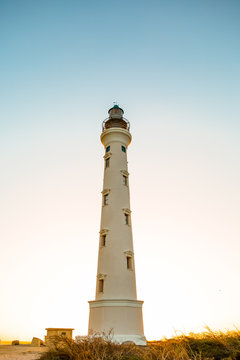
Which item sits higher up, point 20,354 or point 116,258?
point 116,258

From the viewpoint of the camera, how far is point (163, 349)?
7.50 meters

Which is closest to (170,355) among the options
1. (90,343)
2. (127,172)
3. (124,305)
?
(90,343)

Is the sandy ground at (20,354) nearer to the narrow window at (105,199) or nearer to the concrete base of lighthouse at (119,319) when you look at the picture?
the concrete base of lighthouse at (119,319)

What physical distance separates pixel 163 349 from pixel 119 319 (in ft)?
35.5

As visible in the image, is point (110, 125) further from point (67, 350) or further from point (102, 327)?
point (67, 350)

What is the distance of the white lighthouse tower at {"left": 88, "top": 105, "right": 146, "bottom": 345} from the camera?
17.4 m

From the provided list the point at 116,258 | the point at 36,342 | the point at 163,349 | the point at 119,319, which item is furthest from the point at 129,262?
the point at 163,349

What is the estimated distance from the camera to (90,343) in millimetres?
8352

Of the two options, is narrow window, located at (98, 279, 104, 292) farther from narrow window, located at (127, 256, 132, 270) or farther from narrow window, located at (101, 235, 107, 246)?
narrow window, located at (101, 235, 107, 246)

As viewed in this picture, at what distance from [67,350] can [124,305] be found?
10.3 m

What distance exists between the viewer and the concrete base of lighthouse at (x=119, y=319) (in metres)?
17.0

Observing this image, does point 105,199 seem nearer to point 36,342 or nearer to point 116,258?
point 116,258

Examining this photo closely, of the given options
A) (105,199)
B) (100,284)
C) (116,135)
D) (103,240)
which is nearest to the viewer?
(100,284)

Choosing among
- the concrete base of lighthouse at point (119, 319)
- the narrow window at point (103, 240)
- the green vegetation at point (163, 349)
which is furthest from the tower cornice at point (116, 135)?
the green vegetation at point (163, 349)
